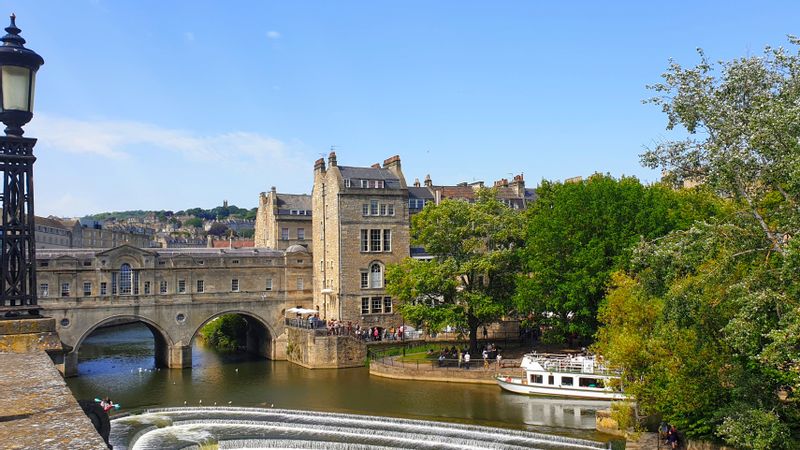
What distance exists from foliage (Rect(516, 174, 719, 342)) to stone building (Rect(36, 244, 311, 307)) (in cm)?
2039

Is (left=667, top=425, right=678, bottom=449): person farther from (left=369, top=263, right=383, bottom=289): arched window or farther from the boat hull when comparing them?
(left=369, top=263, right=383, bottom=289): arched window

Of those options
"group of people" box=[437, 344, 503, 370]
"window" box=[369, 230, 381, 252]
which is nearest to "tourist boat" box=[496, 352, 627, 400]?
"group of people" box=[437, 344, 503, 370]

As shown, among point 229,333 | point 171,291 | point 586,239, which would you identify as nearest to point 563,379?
point 586,239

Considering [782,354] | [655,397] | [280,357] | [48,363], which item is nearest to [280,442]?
[655,397]

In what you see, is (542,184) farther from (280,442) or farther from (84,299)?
(84,299)

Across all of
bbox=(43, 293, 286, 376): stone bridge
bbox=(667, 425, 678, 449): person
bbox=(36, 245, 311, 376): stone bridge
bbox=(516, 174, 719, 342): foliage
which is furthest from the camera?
bbox=(36, 245, 311, 376): stone bridge

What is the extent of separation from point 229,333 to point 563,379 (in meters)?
35.0

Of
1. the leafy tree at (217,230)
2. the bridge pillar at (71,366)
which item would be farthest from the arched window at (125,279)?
the leafy tree at (217,230)

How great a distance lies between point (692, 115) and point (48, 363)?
16711 millimetres

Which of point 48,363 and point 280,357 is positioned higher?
point 48,363

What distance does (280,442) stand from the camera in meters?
30.1

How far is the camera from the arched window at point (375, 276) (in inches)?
2224

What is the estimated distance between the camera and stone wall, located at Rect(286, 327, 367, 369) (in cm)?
5069

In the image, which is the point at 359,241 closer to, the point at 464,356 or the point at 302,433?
the point at 464,356
